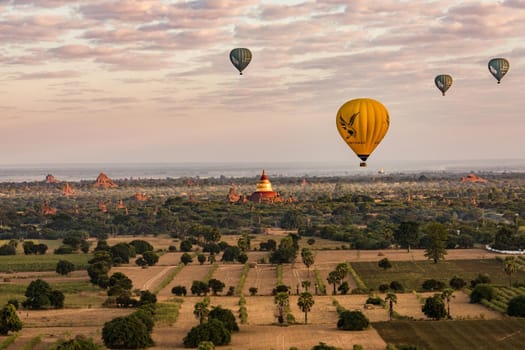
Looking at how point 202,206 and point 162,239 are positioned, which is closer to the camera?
point 162,239

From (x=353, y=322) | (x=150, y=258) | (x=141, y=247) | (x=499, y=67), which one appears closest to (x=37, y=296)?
(x=150, y=258)

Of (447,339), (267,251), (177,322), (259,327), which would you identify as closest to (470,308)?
(447,339)

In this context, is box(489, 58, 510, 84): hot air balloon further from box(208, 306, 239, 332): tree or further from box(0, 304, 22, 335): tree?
box(0, 304, 22, 335): tree

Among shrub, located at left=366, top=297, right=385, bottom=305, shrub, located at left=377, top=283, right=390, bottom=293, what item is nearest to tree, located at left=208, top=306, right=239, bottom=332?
shrub, located at left=366, top=297, right=385, bottom=305

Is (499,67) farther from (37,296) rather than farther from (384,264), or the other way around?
(37,296)

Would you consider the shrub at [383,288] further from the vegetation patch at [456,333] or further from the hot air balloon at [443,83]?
the hot air balloon at [443,83]

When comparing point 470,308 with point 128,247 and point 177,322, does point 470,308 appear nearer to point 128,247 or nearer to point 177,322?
point 177,322
